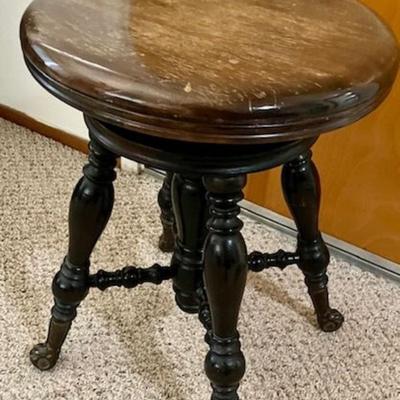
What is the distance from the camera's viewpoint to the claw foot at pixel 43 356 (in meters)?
0.95

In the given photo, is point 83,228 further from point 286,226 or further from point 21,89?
A: point 21,89

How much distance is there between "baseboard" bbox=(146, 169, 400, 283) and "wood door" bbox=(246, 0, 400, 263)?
1 cm

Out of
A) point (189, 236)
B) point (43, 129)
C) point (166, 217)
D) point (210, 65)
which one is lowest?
point (43, 129)

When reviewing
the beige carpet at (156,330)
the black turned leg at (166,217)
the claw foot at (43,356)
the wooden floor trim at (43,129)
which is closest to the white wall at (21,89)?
the wooden floor trim at (43,129)

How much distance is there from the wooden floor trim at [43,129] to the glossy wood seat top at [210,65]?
69 centimetres

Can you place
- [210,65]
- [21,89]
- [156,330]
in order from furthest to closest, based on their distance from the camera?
1. [21,89]
2. [156,330]
3. [210,65]

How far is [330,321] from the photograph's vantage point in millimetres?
1043

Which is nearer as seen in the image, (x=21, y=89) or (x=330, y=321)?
(x=330, y=321)

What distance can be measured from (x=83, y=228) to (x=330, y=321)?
0.41m

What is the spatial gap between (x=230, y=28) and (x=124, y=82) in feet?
0.50

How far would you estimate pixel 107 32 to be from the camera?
2.15 ft

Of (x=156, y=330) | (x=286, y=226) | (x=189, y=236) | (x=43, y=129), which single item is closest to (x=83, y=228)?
(x=189, y=236)

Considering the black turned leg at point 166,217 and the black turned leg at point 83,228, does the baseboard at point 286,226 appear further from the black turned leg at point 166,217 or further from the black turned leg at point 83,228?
the black turned leg at point 83,228

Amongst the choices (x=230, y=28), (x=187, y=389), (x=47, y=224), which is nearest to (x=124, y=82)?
(x=230, y=28)
